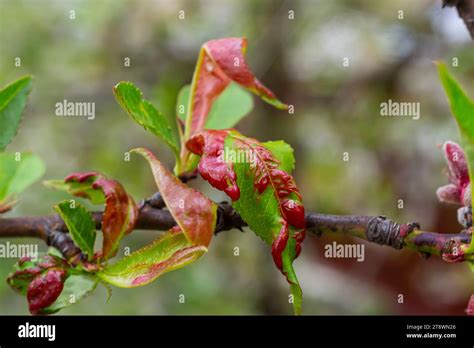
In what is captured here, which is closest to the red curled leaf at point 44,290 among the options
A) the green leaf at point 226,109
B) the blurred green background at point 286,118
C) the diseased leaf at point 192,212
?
the diseased leaf at point 192,212

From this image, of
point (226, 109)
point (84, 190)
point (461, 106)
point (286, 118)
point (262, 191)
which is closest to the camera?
point (461, 106)

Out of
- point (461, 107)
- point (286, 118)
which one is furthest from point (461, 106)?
point (286, 118)

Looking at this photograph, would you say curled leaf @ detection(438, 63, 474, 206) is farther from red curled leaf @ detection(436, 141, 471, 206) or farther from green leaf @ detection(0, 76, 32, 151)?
green leaf @ detection(0, 76, 32, 151)

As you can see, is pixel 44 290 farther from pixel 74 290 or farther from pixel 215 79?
pixel 215 79

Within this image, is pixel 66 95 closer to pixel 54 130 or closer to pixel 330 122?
pixel 54 130

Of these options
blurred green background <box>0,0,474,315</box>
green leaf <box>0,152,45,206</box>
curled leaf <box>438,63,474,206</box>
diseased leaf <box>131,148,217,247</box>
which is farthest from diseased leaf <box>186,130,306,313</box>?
blurred green background <box>0,0,474,315</box>

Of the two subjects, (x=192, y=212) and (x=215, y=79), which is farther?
(x=215, y=79)

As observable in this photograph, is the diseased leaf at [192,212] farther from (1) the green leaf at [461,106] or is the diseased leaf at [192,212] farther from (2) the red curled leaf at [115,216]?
(1) the green leaf at [461,106]
